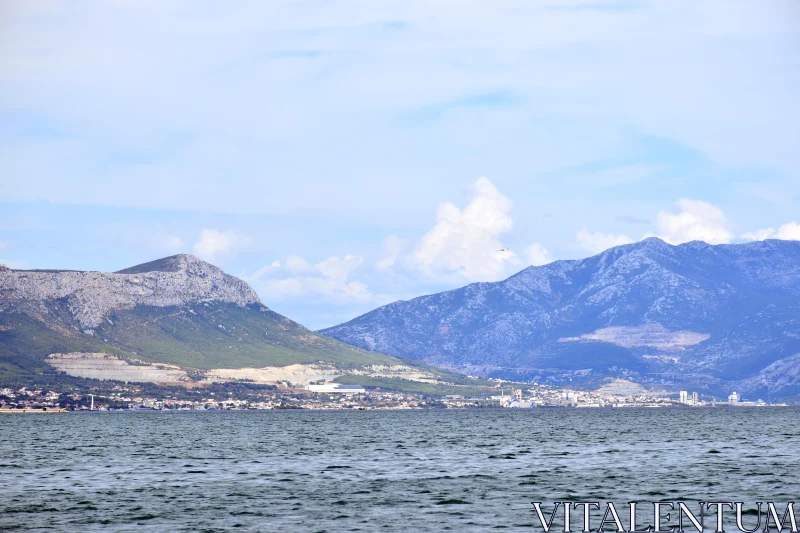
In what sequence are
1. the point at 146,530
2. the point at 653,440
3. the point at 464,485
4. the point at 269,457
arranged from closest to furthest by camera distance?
1. the point at 146,530
2. the point at 464,485
3. the point at 269,457
4. the point at 653,440

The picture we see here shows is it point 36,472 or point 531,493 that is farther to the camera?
point 36,472

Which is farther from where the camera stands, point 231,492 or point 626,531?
point 231,492

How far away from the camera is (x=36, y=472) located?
122m

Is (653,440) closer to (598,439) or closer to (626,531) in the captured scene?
(598,439)

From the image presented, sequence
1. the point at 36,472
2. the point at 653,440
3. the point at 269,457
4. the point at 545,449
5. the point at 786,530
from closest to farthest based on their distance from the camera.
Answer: the point at 786,530, the point at 36,472, the point at 269,457, the point at 545,449, the point at 653,440

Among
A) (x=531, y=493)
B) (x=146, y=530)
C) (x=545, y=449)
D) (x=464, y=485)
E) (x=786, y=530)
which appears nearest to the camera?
(x=786, y=530)

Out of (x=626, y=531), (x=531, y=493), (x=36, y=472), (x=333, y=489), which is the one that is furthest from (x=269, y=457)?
(x=626, y=531)

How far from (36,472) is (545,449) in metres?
75.9

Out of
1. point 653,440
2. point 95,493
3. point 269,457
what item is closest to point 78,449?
point 269,457

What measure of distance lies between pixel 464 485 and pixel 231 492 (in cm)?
2297

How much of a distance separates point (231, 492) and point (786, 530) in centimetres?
5169

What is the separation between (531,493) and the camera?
95750mm

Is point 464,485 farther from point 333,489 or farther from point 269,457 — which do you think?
point 269,457

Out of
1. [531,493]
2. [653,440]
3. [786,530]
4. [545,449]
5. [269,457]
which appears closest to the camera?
[786,530]
